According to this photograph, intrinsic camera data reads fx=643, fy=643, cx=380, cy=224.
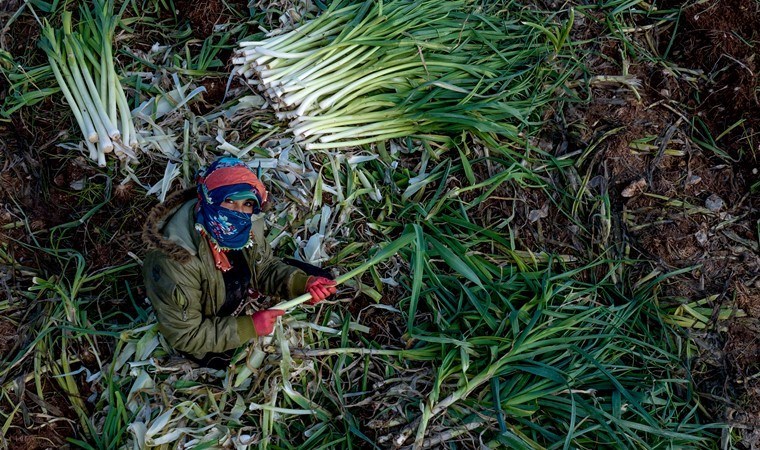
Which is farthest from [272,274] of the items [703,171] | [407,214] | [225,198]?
[703,171]

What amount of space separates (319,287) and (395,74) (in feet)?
4.12

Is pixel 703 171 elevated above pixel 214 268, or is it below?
below

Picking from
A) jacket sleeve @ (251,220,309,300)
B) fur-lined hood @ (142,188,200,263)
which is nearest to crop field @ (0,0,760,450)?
jacket sleeve @ (251,220,309,300)

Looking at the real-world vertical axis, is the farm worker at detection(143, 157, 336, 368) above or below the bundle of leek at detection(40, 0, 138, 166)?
below

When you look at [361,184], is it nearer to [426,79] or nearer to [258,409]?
[426,79]

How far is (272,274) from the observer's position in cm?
283

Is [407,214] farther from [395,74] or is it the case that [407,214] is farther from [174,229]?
[174,229]

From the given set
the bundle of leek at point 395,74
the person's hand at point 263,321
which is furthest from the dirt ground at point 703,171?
Answer: the person's hand at point 263,321

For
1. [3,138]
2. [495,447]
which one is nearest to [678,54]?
[495,447]

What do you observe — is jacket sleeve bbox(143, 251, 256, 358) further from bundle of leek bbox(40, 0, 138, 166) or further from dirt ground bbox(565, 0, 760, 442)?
dirt ground bbox(565, 0, 760, 442)

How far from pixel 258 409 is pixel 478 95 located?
6.07 ft

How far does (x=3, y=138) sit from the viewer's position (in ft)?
10.9

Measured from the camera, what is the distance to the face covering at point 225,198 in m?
2.39

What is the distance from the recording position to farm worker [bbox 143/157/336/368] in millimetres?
2432
